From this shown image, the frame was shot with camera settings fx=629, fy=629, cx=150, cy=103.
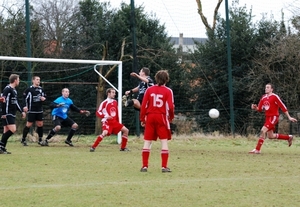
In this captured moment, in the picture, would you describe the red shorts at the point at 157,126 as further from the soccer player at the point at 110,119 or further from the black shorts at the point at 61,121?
the black shorts at the point at 61,121

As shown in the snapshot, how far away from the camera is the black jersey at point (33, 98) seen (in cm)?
1864

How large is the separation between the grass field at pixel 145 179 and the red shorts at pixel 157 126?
2.20 feet

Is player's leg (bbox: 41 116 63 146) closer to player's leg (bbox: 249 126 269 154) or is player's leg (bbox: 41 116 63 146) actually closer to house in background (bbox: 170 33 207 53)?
player's leg (bbox: 249 126 269 154)

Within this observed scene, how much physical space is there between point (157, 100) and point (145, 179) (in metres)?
1.77

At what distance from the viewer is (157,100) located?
37.8 feet

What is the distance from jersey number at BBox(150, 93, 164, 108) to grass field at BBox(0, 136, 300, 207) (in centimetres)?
123

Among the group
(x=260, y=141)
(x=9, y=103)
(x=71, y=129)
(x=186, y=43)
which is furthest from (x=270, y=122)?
(x=186, y=43)

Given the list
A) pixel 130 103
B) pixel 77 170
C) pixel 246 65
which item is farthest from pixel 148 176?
pixel 246 65

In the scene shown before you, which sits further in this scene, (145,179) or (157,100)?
A: (157,100)

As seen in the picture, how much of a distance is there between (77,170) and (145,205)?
4103mm

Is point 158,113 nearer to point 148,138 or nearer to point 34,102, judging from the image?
point 148,138

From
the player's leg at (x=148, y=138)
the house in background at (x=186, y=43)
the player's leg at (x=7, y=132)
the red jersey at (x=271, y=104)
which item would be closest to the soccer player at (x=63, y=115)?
the player's leg at (x=7, y=132)

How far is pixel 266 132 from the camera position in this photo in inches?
657

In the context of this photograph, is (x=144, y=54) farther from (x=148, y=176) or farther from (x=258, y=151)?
(x=148, y=176)
